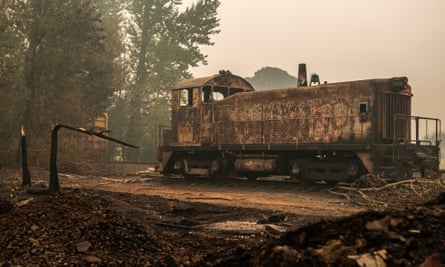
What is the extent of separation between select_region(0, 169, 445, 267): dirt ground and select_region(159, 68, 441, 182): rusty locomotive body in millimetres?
1617

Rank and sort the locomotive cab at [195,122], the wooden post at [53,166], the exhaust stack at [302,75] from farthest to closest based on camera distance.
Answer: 1. the locomotive cab at [195,122]
2. the exhaust stack at [302,75]
3. the wooden post at [53,166]

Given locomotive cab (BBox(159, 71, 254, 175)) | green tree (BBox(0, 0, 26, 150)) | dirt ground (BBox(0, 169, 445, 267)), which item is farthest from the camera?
green tree (BBox(0, 0, 26, 150))

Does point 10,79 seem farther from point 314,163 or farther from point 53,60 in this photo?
point 314,163

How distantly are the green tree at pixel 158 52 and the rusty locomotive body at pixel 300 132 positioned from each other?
70.3 ft

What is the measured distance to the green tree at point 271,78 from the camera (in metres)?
73.7

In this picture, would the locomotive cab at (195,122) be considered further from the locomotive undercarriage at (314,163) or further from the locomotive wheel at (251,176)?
the locomotive wheel at (251,176)

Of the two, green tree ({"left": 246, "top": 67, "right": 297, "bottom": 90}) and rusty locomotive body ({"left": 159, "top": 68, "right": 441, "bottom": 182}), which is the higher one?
green tree ({"left": 246, "top": 67, "right": 297, "bottom": 90})

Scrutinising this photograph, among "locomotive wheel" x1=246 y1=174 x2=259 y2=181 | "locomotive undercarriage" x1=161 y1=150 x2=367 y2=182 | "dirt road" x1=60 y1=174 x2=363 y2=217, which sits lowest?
"dirt road" x1=60 y1=174 x2=363 y2=217

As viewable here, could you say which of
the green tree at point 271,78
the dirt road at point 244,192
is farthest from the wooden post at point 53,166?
the green tree at point 271,78

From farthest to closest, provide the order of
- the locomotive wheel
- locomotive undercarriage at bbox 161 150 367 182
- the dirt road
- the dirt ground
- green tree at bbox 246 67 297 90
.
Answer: green tree at bbox 246 67 297 90 → the locomotive wheel → locomotive undercarriage at bbox 161 150 367 182 → the dirt road → the dirt ground

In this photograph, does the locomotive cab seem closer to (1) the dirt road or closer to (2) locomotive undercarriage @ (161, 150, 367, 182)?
(2) locomotive undercarriage @ (161, 150, 367, 182)

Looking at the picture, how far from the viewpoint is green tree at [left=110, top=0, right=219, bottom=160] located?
135 ft

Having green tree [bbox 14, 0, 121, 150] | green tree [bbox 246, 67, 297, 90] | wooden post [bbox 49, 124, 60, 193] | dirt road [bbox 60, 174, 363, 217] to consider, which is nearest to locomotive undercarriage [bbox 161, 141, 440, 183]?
dirt road [bbox 60, 174, 363, 217]

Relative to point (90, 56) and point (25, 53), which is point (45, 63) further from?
point (90, 56)
